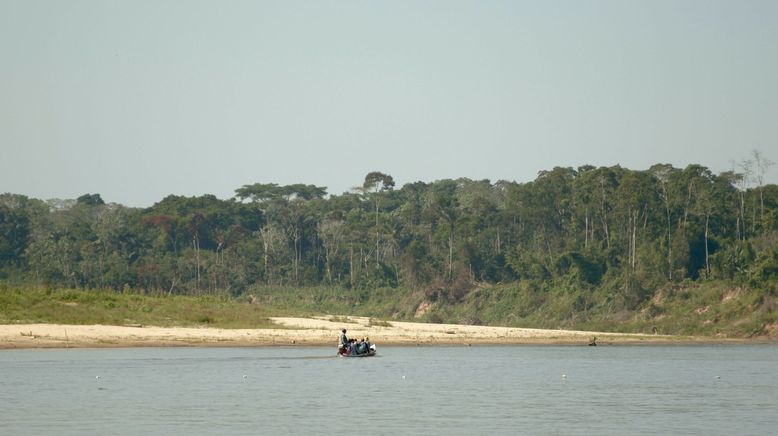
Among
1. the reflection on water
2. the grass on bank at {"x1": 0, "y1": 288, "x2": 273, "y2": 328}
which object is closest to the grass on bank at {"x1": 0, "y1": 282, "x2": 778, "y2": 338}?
the grass on bank at {"x1": 0, "y1": 288, "x2": 273, "y2": 328}

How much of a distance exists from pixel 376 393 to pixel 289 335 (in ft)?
94.4

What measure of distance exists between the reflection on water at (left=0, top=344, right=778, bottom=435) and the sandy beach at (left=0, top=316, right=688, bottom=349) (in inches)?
34.5

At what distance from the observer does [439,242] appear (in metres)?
128

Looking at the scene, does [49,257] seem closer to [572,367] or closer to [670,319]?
[670,319]

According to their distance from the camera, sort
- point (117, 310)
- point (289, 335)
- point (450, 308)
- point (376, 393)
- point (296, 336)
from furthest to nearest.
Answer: point (450, 308)
point (289, 335)
point (296, 336)
point (117, 310)
point (376, 393)

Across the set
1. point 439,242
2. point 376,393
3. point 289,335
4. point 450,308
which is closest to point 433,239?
point 439,242

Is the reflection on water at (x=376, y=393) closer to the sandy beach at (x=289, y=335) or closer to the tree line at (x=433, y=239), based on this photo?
the sandy beach at (x=289, y=335)

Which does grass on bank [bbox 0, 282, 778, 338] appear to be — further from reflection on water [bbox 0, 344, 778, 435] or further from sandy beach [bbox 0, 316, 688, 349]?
reflection on water [bbox 0, 344, 778, 435]

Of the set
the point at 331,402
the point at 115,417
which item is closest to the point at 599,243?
the point at 331,402

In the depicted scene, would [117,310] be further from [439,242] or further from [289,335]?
[439,242]

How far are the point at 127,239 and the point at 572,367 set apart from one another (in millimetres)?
81002

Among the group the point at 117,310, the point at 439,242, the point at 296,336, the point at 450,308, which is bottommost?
the point at 296,336

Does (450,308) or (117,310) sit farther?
(450,308)

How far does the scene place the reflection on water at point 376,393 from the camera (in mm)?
36781
